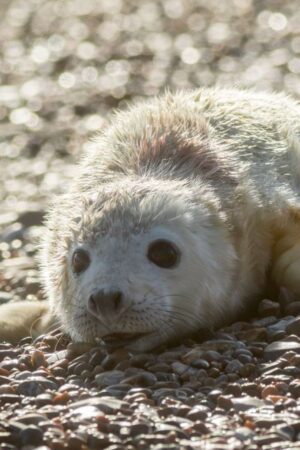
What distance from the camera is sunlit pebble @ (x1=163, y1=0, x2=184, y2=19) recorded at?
61.4 feet

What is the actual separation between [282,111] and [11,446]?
4056mm

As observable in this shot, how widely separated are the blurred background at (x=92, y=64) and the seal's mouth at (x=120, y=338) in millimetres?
3378

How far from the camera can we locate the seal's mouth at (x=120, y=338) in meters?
6.87

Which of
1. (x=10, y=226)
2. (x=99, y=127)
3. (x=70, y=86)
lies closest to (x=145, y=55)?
(x=70, y=86)

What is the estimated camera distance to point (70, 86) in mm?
15516

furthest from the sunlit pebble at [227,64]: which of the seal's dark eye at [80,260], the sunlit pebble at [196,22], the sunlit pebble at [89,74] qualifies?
the seal's dark eye at [80,260]

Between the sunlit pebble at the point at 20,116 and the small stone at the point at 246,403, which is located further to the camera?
the sunlit pebble at the point at 20,116

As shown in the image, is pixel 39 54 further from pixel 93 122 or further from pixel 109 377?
pixel 109 377

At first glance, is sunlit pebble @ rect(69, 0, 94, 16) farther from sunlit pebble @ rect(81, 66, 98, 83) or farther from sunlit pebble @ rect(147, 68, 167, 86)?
sunlit pebble @ rect(147, 68, 167, 86)

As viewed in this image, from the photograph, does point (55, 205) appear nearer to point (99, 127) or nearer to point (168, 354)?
point (168, 354)

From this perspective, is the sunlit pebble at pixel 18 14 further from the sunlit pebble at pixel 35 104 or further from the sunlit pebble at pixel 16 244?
the sunlit pebble at pixel 16 244

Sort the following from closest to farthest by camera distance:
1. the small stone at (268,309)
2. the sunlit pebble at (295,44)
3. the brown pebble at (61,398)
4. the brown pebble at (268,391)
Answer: the brown pebble at (268,391), the brown pebble at (61,398), the small stone at (268,309), the sunlit pebble at (295,44)

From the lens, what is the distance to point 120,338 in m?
6.91

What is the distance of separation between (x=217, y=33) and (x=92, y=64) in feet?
6.12
